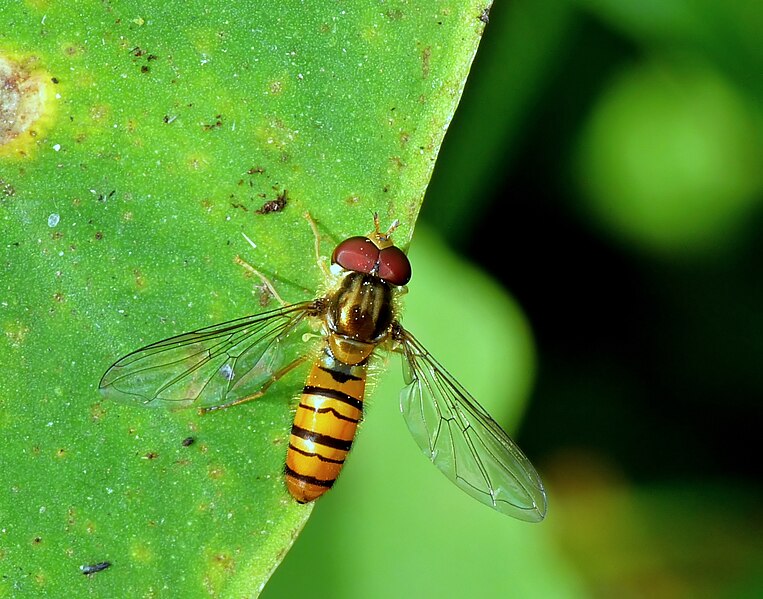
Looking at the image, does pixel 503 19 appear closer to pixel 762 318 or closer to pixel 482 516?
pixel 762 318

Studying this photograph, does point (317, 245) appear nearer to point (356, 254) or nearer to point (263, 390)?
point (356, 254)

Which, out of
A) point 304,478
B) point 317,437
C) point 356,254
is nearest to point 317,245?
point 356,254

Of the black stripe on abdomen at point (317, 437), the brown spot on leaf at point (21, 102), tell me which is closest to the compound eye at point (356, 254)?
the black stripe on abdomen at point (317, 437)

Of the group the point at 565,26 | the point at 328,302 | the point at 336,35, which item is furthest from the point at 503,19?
the point at 328,302

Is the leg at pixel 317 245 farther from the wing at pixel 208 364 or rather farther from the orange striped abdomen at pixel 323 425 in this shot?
the orange striped abdomen at pixel 323 425

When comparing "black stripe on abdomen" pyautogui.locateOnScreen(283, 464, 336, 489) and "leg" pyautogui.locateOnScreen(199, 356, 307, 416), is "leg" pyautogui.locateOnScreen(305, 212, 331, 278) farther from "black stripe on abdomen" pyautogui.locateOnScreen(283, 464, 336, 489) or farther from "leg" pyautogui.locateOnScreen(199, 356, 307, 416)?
"black stripe on abdomen" pyautogui.locateOnScreen(283, 464, 336, 489)
